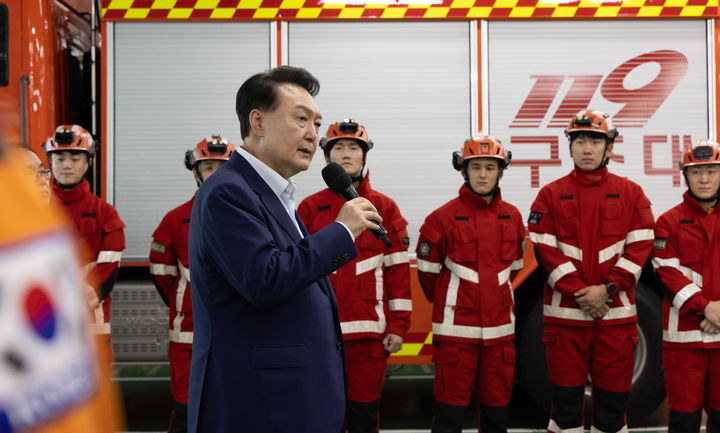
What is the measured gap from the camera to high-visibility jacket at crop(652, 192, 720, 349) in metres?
3.77

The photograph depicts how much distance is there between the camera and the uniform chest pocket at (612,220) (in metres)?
3.99

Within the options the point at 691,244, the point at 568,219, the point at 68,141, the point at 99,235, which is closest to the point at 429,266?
the point at 568,219

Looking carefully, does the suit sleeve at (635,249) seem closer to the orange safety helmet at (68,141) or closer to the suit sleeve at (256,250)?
the suit sleeve at (256,250)

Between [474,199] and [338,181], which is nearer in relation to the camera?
[338,181]

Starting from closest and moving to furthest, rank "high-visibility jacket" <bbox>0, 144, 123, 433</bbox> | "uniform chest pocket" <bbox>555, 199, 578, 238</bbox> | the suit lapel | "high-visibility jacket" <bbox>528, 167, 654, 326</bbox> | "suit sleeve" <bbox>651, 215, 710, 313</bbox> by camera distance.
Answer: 1. "high-visibility jacket" <bbox>0, 144, 123, 433</bbox>
2. the suit lapel
3. "suit sleeve" <bbox>651, 215, 710, 313</bbox>
4. "high-visibility jacket" <bbox>528, 167, 654, 326</bbox>
5. "uniform chest pocket" <bbox>555, 199, 578, 238</bbox>

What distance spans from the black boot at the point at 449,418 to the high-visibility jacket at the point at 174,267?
66.6 inches

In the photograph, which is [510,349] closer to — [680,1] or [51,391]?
[680,1]

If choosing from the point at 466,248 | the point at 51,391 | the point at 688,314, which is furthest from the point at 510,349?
the point at 51,391

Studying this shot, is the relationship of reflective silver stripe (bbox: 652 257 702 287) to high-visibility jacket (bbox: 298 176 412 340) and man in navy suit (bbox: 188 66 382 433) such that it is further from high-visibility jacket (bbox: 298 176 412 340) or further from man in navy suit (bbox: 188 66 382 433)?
man in navy suit (bbox: 188 66 382 433)

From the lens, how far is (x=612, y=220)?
13.1 feet

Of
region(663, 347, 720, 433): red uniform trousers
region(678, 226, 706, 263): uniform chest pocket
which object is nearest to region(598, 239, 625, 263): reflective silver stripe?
region(678, 226, 706, 263): uniform chest pocket

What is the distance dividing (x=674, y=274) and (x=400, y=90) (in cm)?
227

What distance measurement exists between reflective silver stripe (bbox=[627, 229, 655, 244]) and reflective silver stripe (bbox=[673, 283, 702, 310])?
0.36 m

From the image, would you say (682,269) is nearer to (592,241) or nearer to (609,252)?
(609,252)
